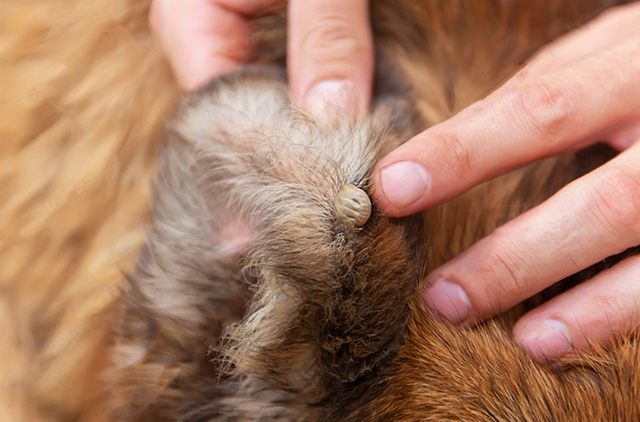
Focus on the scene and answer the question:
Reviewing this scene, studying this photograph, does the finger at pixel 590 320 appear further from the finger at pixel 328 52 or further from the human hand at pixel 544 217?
the finger at pixel 328 52

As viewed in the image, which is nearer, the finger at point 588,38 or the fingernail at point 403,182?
the fingernail at point 403,182

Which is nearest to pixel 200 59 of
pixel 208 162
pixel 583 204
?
pixel 208 162

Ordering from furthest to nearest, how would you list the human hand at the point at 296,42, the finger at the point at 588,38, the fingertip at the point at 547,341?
the finger at the point at 588,38
the human hand at the point at 296,42
the fingertip at the point at 547,341

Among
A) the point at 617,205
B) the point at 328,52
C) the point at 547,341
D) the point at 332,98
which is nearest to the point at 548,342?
the point at 547,341

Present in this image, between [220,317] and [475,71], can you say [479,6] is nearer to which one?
[475,71]

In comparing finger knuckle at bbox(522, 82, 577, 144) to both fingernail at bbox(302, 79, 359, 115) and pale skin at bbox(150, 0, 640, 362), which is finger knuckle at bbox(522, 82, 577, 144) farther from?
fingernail at bbox(302, 79, 359, 115)

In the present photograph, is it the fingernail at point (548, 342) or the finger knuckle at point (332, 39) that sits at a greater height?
the finger knuckle at point (332, 39)

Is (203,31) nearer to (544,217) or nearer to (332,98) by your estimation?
(332,98)

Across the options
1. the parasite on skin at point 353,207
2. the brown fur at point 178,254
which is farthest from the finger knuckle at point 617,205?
the parasite on skin at point 353,207
